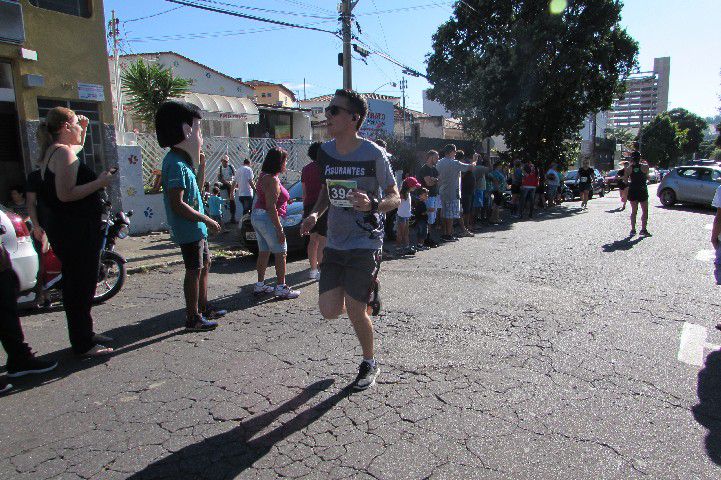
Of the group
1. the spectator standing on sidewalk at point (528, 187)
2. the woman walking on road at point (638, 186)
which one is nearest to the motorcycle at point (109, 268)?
the woman walking on road at point (638, 186)

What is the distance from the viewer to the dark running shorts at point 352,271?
131 inches

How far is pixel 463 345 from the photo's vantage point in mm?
4223

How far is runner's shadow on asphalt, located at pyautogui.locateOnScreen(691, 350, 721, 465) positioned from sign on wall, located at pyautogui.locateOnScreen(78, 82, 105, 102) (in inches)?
461

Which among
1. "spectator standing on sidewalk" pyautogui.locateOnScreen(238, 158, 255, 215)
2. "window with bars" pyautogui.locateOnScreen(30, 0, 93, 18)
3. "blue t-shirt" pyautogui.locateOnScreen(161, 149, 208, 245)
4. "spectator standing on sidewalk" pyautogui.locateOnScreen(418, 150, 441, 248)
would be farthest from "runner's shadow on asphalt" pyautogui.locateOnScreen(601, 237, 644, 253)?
"window with bars" pyautogui.locateOnScreen(30, 0, 93, 18)

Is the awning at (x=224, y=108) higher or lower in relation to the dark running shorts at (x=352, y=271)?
higher

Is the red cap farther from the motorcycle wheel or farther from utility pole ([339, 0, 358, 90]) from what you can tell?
utility pole ([339, 0, 358, 90])

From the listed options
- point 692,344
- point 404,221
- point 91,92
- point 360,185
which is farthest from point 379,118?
point 360,185

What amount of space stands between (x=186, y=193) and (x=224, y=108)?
22495 mm

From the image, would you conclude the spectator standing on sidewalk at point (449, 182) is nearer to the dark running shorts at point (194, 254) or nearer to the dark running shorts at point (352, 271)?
the dark running shorts at point (194, 254)

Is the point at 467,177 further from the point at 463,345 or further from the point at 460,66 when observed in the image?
the point at 460,66

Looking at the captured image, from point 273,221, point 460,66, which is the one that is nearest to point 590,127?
point 460,66

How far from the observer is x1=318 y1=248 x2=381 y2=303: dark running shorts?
10.9 feet

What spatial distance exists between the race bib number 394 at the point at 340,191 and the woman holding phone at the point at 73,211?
1.78 metres

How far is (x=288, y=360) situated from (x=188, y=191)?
1763 millimetres
